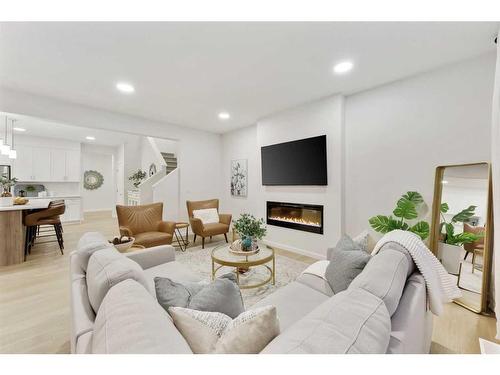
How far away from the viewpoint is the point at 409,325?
0.90 meters

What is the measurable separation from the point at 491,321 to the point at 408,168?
1.65 m

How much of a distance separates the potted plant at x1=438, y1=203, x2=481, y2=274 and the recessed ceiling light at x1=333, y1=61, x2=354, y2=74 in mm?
1902

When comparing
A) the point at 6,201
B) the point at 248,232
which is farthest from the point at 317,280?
the point at 6,201

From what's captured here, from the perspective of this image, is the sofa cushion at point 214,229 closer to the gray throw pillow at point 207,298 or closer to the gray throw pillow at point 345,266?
the gray throw pillow at point 345,266

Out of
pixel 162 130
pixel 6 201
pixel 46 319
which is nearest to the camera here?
pixel 46 319

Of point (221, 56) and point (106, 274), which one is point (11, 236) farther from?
point (221, 56)

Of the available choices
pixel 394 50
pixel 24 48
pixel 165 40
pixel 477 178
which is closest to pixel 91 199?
pixel 24 48

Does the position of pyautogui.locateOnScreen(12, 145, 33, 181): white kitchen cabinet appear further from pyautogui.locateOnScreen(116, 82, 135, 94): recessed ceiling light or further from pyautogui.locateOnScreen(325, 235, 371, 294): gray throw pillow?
pyautogui.locateOnScreen(325, 235, 371, 294): gray throw pillow

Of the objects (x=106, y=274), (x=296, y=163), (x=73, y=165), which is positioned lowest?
(x=106, y=274)

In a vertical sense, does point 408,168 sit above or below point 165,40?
below

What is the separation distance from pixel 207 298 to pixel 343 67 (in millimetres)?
2720

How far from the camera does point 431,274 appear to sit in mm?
1204
